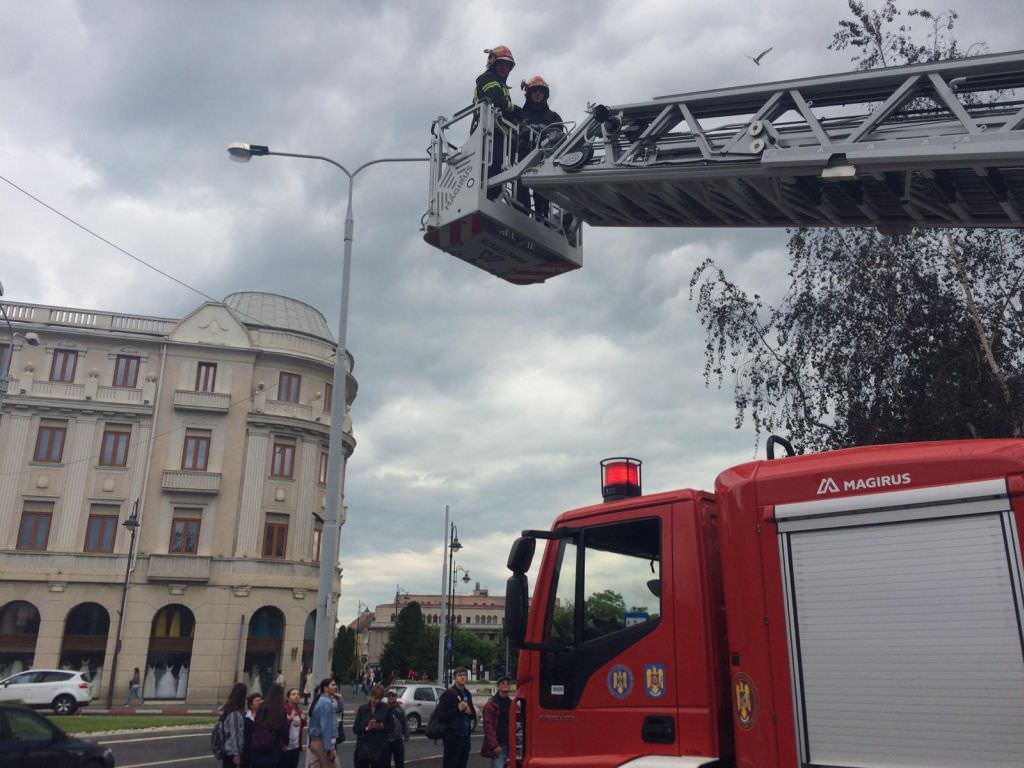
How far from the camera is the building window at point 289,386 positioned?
133ft

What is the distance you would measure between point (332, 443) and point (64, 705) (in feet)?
65.1

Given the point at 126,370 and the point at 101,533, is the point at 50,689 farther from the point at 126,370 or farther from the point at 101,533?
the point at 126,370

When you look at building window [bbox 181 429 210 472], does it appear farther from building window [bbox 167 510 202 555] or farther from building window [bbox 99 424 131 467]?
building window [bbox 99 424 131 467]

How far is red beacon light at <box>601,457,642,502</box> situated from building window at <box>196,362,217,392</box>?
3613 cm

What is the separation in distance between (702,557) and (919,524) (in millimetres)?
1346

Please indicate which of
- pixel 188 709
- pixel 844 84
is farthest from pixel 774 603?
pixel 188 709

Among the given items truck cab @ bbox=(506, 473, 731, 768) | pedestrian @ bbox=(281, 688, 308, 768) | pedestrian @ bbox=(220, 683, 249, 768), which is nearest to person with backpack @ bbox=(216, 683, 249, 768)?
pedestrian @ bbox=(220, 683, 249, 768)

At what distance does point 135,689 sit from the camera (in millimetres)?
33969

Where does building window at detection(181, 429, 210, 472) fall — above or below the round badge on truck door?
above

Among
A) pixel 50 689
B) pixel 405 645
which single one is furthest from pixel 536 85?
pixel 405 645

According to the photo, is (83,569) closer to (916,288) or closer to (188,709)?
(188,709)

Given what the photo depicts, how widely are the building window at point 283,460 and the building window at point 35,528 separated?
959cm

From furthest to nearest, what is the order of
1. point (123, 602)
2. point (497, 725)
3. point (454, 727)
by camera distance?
point (123, 602), point (497, 725), point (454, 727)

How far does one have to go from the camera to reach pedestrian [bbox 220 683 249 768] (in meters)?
9.98
